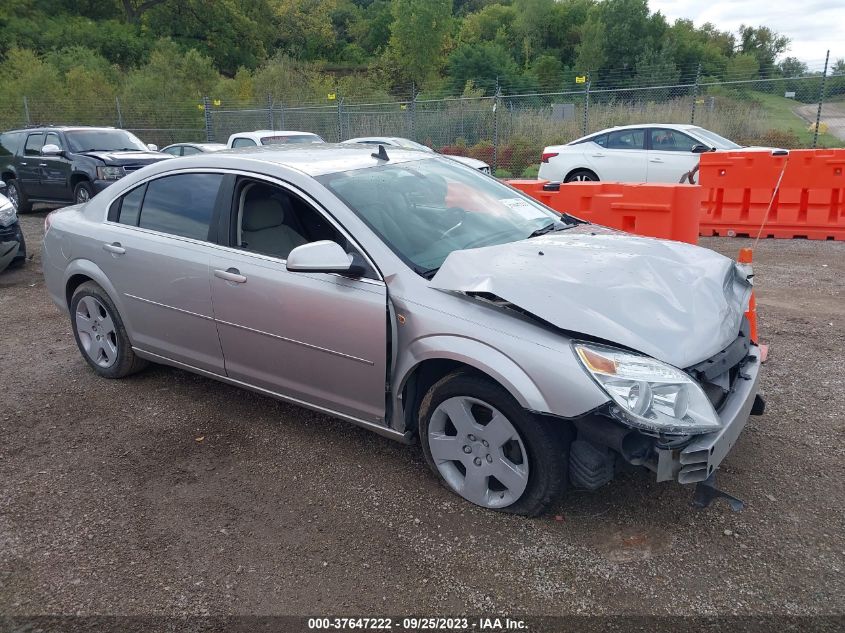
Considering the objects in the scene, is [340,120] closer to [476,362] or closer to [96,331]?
[96,331]

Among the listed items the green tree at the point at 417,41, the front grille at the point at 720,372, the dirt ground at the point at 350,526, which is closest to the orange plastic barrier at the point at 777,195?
the dirt ground at the point at 350,526

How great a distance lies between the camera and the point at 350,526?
3182mm

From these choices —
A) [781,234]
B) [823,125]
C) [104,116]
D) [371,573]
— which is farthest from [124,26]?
[371,573]

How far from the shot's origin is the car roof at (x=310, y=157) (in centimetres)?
388

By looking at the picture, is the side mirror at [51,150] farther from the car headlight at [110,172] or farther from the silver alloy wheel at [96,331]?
the silver alloy wheel at [96,331]

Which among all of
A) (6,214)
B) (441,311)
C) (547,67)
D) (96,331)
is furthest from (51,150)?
(547,67)

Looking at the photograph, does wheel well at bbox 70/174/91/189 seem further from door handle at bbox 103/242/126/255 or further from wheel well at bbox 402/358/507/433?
wheel well at bbox 402/358/507/433

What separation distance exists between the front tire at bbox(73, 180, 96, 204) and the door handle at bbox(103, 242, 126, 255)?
8650 millimetres

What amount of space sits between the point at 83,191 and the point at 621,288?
11915 mm

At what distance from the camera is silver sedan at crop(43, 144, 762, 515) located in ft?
9.17

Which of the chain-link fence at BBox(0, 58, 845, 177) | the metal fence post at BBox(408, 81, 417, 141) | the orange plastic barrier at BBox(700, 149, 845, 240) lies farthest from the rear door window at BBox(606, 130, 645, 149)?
the metal fence post at BBox(408, 81, 417, 141)

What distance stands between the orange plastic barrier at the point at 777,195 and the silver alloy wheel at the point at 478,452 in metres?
7.60

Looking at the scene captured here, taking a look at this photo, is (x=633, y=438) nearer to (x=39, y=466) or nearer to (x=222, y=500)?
(x=222, y=500)

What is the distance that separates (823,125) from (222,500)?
19004 mm
